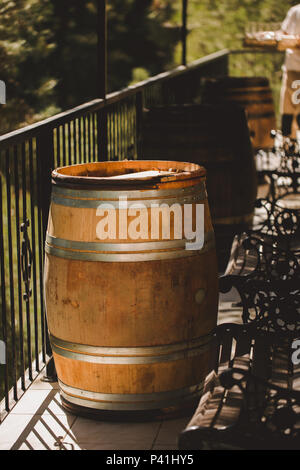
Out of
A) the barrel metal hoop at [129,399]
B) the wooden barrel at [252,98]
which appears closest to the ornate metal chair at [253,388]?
the barrel metal hoop at [129,399]

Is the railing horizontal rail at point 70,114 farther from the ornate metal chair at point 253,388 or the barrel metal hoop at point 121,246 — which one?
the ornate metal chair at point 253,388

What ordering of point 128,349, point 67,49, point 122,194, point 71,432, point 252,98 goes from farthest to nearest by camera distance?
point 67,49
point 252,98
point 71,432
point 128,349
point 122,194

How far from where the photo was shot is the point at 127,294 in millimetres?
3156

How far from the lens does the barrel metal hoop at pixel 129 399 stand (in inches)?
132

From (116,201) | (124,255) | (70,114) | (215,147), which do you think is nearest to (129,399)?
(124,255)

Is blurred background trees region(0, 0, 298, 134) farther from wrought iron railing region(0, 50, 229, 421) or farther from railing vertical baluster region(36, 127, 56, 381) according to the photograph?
railing vertical baluster region(36, 127, 56, 381)

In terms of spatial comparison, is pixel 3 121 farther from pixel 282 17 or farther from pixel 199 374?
pixel 199 374

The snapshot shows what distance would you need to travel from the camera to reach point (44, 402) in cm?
365

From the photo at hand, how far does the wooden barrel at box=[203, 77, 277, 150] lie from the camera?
791 cm

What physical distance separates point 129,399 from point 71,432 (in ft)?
0.88

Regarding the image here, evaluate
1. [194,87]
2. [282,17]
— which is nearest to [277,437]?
[194,87]

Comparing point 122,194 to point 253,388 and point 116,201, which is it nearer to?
point 116,201

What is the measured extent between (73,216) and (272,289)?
91 cm

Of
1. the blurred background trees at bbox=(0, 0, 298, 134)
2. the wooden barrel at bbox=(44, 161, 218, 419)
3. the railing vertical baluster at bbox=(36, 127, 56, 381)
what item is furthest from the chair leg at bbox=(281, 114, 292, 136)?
the blurred background trees at bbox=(0, 0, 298, 134)
